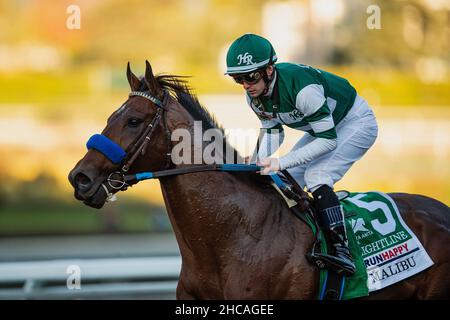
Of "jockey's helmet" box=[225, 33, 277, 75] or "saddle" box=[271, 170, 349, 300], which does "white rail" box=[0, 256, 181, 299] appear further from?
"jockey's helmet" box=[225, 33, 277, 75]

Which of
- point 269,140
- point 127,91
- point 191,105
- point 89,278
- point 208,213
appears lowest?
point 89,278

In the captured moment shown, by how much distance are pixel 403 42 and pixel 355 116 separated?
1955 centimetres

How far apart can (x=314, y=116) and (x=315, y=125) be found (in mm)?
46

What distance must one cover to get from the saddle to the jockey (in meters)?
0.04

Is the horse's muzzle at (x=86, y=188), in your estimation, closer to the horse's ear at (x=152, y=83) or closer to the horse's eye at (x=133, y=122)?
the horse's eye at (x=133, y=122)

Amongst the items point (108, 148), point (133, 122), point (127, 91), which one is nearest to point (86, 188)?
point (108, 148)

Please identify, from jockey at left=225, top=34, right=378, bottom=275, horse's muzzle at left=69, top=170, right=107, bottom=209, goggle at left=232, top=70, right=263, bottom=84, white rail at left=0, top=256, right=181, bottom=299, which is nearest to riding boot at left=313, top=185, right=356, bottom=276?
jockey at left=225, top=34, right=378, bottom=275

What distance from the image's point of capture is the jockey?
3541mm

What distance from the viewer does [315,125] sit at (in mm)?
3590

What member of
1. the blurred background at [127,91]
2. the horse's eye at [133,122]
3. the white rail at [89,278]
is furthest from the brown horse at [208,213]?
the white rail at [89,278]

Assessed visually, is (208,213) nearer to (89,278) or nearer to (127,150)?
(127,150)

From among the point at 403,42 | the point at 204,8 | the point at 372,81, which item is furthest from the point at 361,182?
the point at 204,8

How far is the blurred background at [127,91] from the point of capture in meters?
9.38

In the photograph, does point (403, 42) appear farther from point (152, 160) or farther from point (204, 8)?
point (152, 160)
